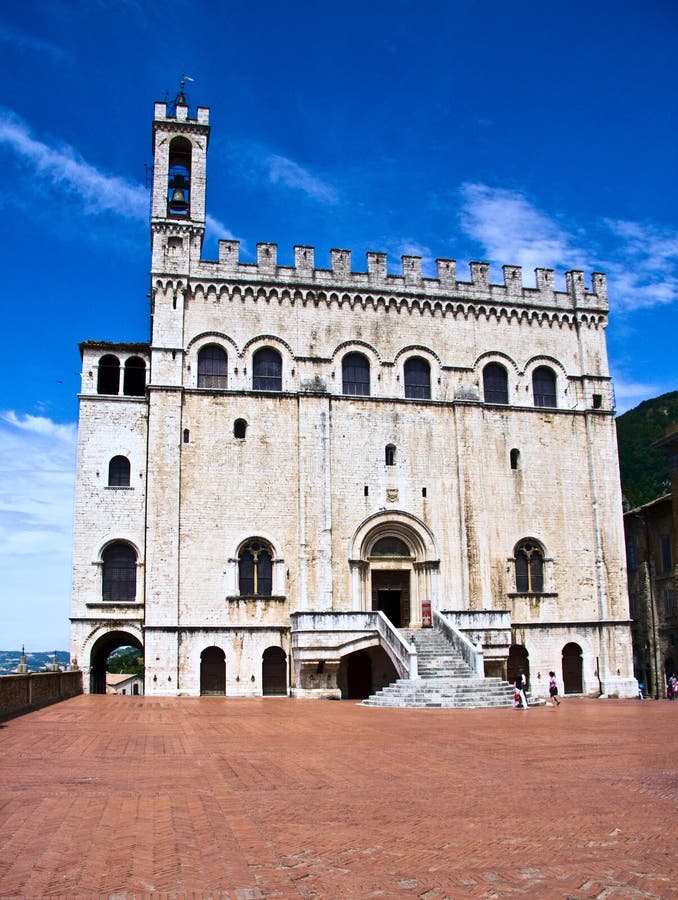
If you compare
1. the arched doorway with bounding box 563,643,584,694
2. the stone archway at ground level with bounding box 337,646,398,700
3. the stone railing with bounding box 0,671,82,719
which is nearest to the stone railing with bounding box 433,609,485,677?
the stone archway at ground level with bounding box 337,646,398,700

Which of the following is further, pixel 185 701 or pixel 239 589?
pixel 239 589

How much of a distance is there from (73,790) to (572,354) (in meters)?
33.6

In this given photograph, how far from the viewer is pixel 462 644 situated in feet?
104

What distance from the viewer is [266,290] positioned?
3803 centimetres

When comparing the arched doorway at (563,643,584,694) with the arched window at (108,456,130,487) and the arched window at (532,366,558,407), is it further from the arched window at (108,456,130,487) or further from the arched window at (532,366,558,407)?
the arched window at (108,456,130,487)

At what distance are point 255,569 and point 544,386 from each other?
15886 mm

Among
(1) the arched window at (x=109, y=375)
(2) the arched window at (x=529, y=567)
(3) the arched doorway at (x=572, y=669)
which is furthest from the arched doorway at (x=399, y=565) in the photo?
(1) the arched window at (x=109, y=375)

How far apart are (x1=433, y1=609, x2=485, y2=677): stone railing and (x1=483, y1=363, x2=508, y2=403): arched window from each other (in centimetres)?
1026

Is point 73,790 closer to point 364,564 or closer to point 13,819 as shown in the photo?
point 13,819

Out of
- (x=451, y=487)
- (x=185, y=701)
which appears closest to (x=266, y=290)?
(x=451, y=487)

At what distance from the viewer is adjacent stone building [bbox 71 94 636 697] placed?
113 feet

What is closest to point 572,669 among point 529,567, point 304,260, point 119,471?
point 529,567

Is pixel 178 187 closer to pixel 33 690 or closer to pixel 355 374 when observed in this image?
pixel 355 374

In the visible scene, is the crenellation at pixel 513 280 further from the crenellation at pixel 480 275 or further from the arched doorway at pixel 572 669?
the arched doorway at pixel 572 669
